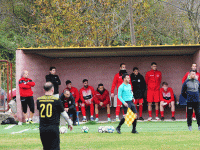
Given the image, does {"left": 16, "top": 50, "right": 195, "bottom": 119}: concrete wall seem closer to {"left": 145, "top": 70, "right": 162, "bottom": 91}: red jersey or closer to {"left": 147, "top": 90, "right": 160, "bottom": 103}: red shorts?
{"left": 145, "top": 70, "right": 162, "bottom": 91}: red jersey

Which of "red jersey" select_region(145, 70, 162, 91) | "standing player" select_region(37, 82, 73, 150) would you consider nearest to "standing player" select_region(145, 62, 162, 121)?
"red jersey" select_region(145, 70, 162, 91)

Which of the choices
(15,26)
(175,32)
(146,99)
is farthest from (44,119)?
(15,26)

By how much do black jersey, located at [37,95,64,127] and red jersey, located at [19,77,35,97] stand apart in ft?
24.4

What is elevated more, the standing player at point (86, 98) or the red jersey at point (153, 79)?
the red jersey at point (153, 79)

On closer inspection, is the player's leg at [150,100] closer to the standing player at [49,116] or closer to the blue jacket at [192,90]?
the blue jacket at [192,90]

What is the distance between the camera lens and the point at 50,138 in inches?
244

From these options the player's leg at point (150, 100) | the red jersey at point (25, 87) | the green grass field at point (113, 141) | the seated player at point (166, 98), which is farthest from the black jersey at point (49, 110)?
the seated player at point (166, 98)

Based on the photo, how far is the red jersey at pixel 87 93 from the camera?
51.4 ft

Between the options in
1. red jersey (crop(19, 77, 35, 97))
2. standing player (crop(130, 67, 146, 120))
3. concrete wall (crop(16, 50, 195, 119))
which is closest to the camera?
red jersey (crop(19, 77, 35, 97))

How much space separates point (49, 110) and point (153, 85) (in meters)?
9.62

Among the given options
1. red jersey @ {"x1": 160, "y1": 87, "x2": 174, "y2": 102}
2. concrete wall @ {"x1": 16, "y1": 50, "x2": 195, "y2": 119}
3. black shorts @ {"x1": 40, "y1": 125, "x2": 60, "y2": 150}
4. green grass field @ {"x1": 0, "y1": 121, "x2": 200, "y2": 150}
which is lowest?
green grass field @ {"x1": 0, "y1": 121, "x2": 200, "y2": 150}

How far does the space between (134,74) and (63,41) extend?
11.2 meters

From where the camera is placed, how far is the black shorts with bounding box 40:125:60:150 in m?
6.15

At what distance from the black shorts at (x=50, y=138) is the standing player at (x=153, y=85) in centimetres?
957
